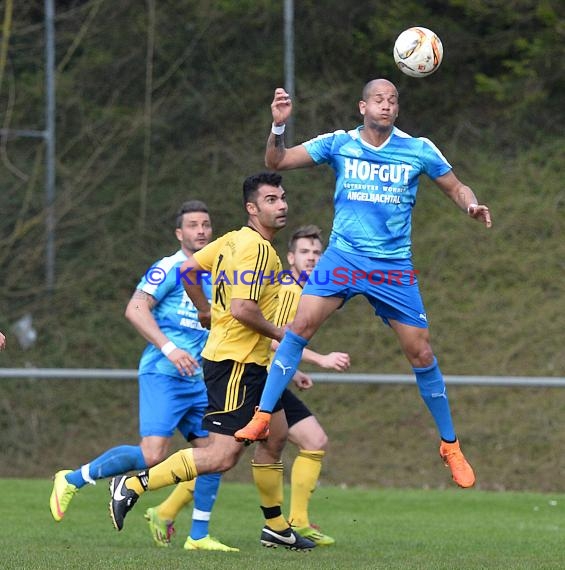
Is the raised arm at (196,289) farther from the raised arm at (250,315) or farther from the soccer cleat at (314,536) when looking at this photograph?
the soccer cleat at (314,536)

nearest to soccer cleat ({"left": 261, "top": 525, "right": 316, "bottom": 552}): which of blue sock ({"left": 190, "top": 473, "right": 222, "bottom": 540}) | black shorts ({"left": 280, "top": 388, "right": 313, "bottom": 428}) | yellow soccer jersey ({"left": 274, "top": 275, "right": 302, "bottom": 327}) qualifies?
blue sock ({"left": 190, "top": 473, "right": 222, "bottom": 540})

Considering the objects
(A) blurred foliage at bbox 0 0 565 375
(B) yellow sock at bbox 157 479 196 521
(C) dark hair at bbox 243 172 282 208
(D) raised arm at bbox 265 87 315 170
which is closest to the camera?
(D) raised arm at bbox 265 87 315 170

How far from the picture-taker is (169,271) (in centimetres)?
797

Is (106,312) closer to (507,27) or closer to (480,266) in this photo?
(480,266)

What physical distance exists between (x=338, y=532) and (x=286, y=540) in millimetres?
1424

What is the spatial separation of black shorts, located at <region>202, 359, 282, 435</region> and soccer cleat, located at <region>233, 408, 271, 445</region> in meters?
0.13

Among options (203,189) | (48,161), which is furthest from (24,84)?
(203,189)

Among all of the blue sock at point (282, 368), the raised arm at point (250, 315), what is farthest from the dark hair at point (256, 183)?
the blue sock at point (282, 368)

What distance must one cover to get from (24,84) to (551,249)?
23.6 feet

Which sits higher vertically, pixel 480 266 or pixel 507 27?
pixel 507 27

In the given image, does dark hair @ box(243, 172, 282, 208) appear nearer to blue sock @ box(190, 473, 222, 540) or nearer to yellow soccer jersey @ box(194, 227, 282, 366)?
yellow soccer jersey @ box(194, 227, 282, 366)

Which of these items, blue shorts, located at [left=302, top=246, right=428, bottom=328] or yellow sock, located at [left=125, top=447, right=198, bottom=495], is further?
blue shorts, located at [left=302, top=246, right=428, bottom=328]

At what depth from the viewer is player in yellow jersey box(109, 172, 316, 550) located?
6.49 meters

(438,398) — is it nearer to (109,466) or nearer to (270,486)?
(270,486)
